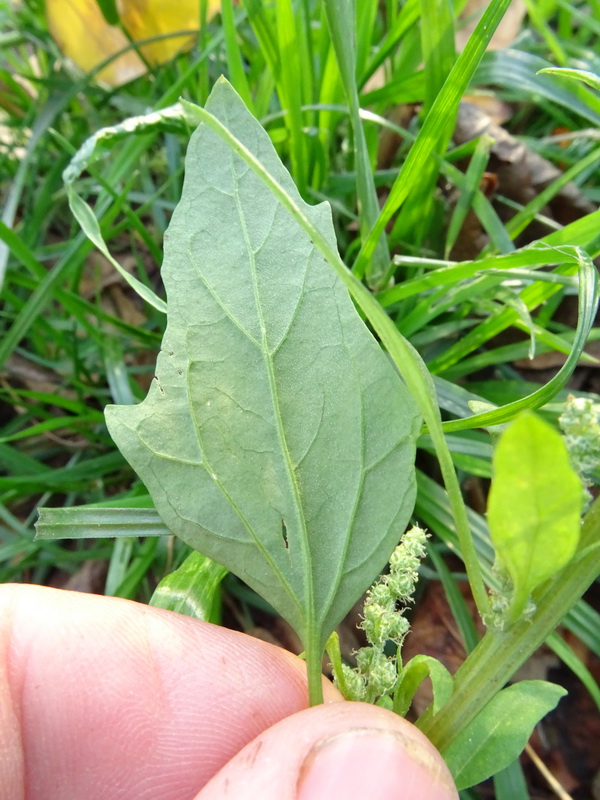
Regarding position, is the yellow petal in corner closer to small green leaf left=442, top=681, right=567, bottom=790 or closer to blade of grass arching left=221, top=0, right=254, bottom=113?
blade of grass arching left=221, top=0, right=254, bottom=113

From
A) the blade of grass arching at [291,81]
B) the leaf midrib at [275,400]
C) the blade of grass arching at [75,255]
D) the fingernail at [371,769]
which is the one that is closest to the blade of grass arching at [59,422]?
the blade of grass arching at [75,255]

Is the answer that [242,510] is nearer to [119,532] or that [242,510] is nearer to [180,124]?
[119,532]

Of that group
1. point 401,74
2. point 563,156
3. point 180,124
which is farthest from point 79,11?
point 563,156

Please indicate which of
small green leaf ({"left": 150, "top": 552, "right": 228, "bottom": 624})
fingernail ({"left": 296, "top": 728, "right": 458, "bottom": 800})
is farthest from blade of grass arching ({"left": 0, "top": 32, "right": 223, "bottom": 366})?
fingernail ({"left": 296, "top": 728, "right": 458, "bottom": 800})

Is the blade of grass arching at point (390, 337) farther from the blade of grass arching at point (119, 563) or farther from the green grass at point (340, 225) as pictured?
→ the blade of grass arching at point (119, 563)

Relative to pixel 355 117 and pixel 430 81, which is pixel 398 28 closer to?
pixel 430 81

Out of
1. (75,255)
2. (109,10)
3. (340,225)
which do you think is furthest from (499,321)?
(109,10)

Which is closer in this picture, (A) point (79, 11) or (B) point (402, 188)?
(B) point (402, 188)

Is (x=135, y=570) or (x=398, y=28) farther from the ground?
(x=398, y=28)
